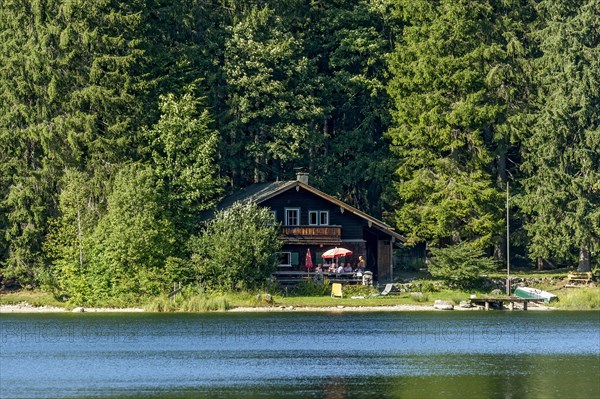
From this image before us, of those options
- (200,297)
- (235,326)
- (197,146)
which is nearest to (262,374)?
(235,326)

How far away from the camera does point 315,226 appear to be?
86875 millimetres

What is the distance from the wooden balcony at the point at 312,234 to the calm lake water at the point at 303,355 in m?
10.6

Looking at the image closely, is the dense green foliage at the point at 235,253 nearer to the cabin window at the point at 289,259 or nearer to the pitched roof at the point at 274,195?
the pitched roof at the point at 274,195

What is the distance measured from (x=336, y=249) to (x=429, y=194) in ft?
29.2

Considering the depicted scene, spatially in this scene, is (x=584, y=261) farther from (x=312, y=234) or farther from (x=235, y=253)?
(x=235, y=253)

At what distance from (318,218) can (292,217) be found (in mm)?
1547

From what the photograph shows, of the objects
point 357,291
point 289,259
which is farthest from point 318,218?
point 357,291

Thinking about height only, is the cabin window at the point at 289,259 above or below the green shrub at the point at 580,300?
above

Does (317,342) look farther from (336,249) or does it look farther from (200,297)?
(336,249)

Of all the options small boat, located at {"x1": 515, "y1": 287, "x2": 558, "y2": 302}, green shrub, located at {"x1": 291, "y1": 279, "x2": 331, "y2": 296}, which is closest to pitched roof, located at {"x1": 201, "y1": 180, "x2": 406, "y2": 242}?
green shrub, located at {"x1": 291, "y1": 279, "x2": 331, "y2": 296}

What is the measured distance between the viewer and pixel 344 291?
8106 cm

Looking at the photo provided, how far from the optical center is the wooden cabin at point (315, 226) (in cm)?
8631

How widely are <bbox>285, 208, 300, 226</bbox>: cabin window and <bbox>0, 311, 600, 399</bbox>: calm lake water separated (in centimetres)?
1159

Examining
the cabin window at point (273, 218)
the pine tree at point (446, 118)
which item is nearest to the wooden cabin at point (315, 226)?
the cabin window at point (273, 218)
